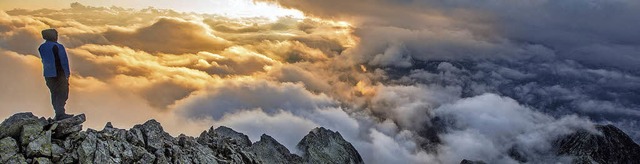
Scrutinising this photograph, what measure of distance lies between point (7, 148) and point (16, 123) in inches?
75.7

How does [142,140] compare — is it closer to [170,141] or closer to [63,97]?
[170,141]

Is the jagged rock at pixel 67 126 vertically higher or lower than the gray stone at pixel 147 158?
higher

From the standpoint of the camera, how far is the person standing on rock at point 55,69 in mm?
28922

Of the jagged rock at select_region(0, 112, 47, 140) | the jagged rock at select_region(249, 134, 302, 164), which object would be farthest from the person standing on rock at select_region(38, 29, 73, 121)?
the jagged rock at select_region(249, 134, 302, 164)

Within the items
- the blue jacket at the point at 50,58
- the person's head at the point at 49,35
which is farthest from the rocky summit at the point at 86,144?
the person's head at the point at 49,35

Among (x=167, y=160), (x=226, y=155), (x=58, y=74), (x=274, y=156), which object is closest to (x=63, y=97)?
(x=58, y=74)

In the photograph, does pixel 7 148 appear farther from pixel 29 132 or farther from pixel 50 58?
pixel 50 58

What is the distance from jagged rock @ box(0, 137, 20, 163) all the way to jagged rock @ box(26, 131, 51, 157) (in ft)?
2.39

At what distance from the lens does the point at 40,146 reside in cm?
2822

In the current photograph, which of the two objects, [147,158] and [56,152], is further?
[147,158]

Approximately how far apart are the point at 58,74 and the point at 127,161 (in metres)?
6.65

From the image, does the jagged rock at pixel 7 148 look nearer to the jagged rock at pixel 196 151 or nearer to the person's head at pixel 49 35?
the person's head at pixel 49 35

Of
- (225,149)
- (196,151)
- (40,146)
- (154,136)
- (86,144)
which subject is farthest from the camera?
(225,149)

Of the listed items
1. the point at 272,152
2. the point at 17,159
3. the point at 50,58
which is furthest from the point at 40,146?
the point at 272,152
